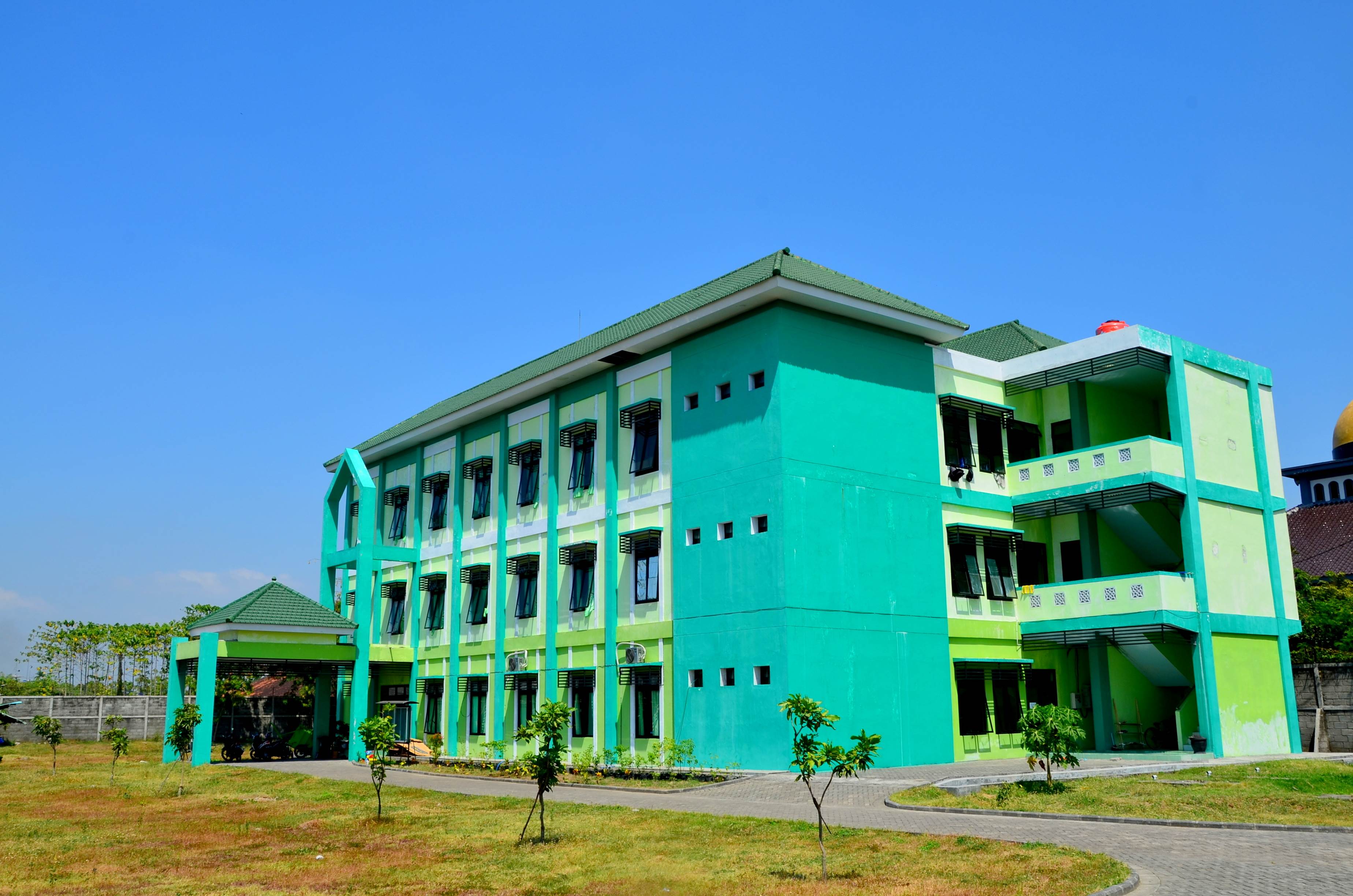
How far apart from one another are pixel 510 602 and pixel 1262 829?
23.1 metres

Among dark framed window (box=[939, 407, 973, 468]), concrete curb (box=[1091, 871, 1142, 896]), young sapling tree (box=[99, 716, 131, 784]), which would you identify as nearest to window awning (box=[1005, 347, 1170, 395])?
dark framed window (box=[939, 407, 973, 468])

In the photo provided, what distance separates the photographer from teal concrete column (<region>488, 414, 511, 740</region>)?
33.0 meters

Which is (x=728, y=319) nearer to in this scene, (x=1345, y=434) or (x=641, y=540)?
(x=641, y=540)

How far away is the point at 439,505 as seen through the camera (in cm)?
3781

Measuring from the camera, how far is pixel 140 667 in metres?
59.0

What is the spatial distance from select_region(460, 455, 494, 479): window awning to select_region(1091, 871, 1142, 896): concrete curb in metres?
26.7

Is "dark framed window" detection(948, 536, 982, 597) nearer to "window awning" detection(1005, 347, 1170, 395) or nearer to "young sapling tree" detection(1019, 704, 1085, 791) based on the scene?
"window awning" detection(1005, 347, 1170, 395)

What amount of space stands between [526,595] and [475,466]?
5.27 m

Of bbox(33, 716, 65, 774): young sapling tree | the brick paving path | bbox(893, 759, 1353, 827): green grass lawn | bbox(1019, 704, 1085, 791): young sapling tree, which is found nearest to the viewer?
the brick paving path

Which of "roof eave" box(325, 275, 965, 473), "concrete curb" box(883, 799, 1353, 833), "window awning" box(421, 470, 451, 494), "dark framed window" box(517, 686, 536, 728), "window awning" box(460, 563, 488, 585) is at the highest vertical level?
"roof eave" box(325, 275, 965, 473)

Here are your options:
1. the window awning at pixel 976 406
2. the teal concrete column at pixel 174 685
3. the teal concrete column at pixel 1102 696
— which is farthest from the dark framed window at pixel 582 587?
the teal concrete column at pixel 1102 696

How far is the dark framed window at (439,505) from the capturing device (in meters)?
37.4

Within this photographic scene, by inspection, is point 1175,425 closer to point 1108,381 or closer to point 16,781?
point 1108,381

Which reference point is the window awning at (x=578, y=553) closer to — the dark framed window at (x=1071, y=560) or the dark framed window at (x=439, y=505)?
the dark framed window at (x=439, y=505)
